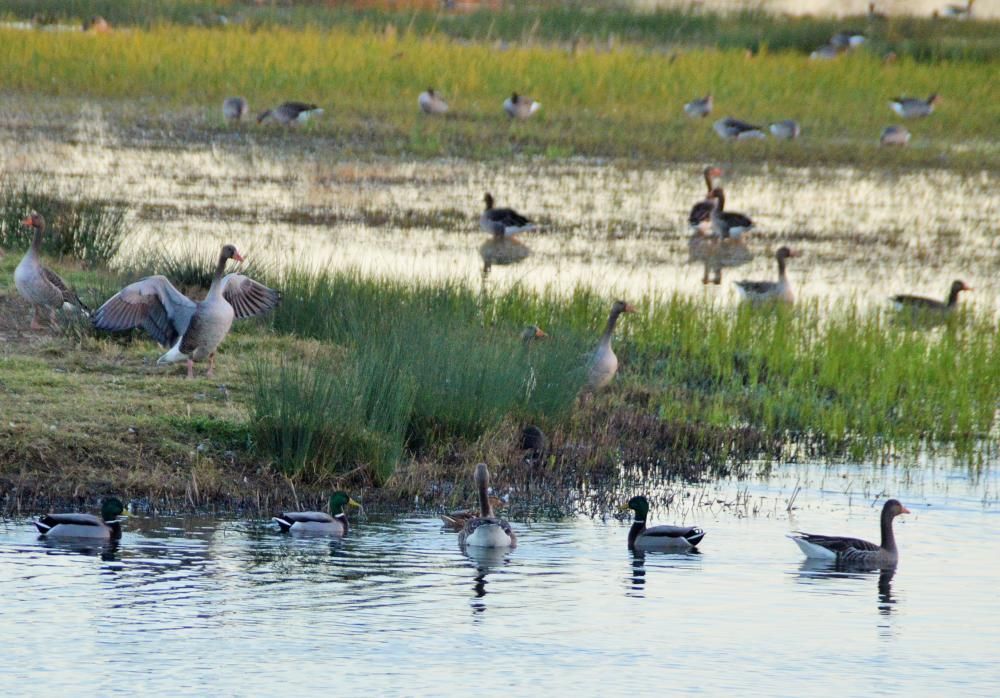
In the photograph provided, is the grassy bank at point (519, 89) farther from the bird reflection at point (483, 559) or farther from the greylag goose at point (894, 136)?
the bird reflection at point (483, 559)

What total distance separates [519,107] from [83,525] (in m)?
24.0

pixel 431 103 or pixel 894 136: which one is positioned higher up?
pixel 431 103

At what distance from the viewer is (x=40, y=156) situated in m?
27.1

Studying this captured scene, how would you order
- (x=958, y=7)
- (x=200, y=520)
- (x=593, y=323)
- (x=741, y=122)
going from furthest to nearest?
(x=958, y=7) → (x=741, y=122) → (x=593, y=323) → (x=200, y=520)

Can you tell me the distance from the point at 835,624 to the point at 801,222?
1604 centimetres

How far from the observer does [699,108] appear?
→ 3362 cm

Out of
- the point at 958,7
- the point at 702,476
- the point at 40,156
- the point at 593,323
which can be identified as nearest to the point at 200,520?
the point at 702,476

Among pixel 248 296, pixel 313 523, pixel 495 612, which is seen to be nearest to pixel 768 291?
pixel 248 296

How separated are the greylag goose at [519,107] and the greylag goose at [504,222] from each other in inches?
424

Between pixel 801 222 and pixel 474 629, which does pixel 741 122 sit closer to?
pixel 801 222

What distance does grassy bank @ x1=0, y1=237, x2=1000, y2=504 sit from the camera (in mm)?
10922

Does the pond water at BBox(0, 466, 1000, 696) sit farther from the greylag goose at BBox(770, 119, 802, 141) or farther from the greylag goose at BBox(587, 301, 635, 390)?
the greylag goose at BBox(770, 119, 802, 141)

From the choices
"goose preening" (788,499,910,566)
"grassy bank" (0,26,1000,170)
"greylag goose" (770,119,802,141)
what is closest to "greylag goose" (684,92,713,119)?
"grassy bank" (0,26,1000,170)

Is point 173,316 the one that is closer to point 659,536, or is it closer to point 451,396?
point 451,396
